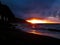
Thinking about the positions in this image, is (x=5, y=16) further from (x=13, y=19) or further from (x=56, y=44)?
(x=56, y=44)

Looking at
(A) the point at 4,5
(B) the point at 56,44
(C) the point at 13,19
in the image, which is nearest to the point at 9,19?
(C) the point at 13,19

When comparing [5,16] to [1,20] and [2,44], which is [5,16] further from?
[2,44]

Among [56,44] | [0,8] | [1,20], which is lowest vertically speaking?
[56,44]

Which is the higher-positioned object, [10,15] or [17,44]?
[10,15]

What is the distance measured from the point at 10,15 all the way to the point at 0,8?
314 cm

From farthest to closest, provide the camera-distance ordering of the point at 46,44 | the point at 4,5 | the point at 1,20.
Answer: the point at 4,5 → the point at 1,20 → the point at 46,44

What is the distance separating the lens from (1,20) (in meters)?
25.4

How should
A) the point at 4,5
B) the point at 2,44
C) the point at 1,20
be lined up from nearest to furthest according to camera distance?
the point at 2,44 < the point at 1,20 < the point at 4,5

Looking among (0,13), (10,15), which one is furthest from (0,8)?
(10,15)

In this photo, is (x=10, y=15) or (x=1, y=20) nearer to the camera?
(x=1, y=20)

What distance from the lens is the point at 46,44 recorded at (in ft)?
34.7

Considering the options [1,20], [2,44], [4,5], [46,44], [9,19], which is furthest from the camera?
[9,19]

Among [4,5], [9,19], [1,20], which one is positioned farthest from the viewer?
[9,19]

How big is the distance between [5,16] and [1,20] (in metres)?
1.73
